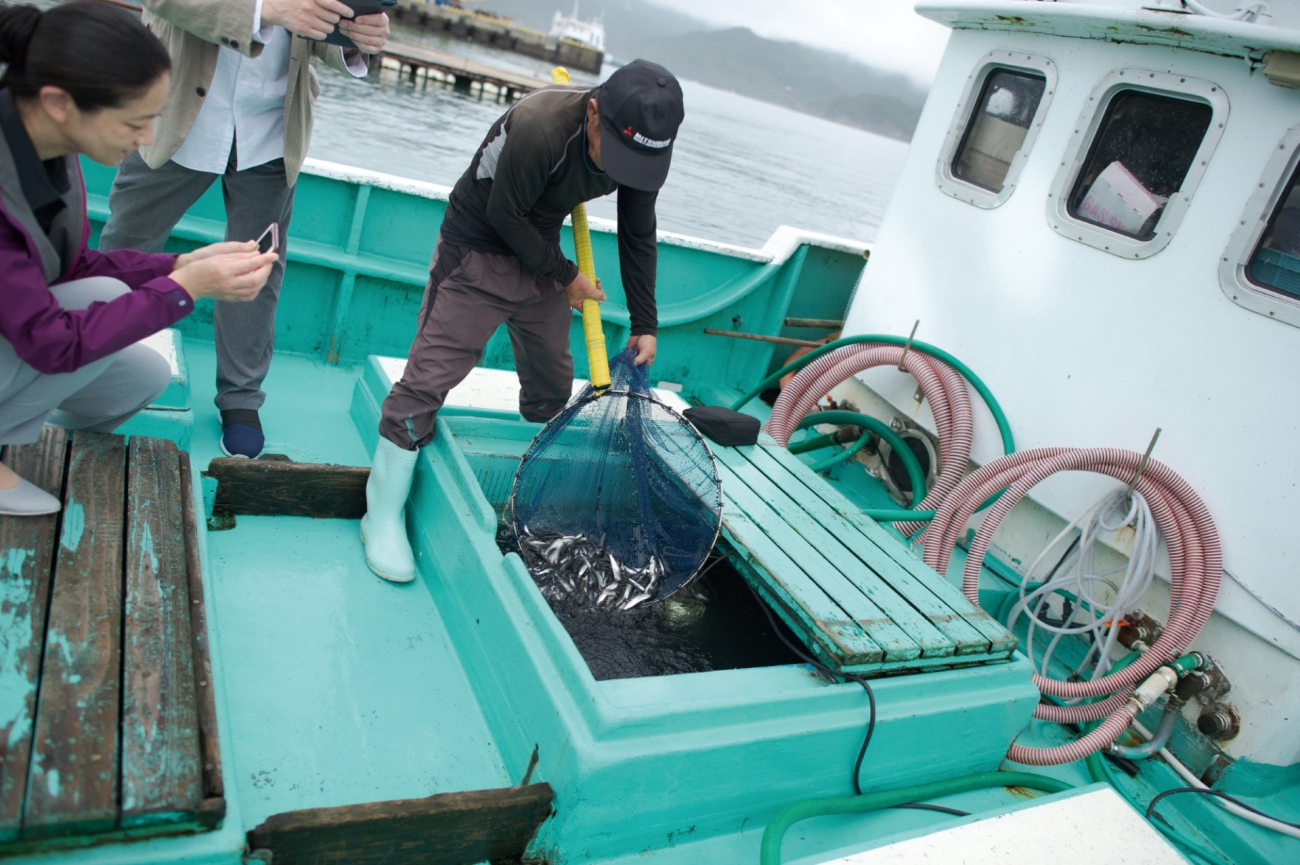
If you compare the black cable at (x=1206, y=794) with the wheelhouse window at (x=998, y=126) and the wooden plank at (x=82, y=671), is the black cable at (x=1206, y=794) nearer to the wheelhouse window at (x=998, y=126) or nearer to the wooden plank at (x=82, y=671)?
the wheelhouse window at (x=998, y=126)

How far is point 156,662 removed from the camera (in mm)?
1786

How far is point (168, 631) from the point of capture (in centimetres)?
188

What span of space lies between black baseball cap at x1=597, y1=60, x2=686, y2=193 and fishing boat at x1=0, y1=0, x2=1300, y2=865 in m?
1.12

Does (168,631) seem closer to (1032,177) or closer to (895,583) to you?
(895,583)

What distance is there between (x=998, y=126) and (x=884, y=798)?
3.31 metres

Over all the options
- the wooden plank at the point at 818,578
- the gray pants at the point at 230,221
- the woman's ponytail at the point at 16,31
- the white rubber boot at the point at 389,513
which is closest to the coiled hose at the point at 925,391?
the wooden plank at the point at 818,578

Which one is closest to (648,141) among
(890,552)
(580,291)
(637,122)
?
(637,122)

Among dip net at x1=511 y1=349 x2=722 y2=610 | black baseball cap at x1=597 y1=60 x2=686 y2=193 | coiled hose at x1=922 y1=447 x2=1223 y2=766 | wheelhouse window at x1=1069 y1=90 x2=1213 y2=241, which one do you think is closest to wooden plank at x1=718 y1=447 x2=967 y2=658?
dip net at x1=511 y1=349 x2=722 y2=610

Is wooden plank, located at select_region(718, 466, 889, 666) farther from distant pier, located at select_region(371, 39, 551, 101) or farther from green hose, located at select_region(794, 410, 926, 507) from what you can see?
distant pier, located at select_region(371, 39, 551, 101)

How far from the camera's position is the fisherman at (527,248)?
2.54m

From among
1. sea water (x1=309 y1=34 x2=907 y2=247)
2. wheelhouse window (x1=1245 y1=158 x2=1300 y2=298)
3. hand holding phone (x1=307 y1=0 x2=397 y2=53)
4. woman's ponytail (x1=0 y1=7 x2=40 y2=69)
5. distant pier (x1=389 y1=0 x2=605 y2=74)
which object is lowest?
sea water (x1=309 y1=34 x2=907 y2=247)

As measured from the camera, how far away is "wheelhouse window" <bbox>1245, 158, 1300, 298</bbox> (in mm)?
3182

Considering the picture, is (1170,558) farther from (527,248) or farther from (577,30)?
(577,30)

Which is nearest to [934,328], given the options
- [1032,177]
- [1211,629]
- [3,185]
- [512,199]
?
[1032,177]
